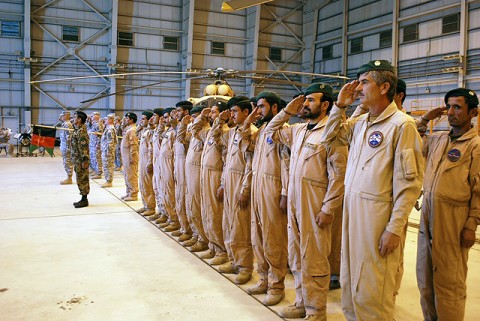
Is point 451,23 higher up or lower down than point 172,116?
higher up

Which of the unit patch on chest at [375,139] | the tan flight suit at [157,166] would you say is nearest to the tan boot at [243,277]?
the unit patch on chest at [375,139]

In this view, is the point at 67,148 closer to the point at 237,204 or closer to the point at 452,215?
the point at 237,204

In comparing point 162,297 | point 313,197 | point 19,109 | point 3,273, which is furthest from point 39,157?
point 313,197

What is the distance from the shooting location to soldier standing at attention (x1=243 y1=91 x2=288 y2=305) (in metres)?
3.34

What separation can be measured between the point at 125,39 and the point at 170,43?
2.08 m

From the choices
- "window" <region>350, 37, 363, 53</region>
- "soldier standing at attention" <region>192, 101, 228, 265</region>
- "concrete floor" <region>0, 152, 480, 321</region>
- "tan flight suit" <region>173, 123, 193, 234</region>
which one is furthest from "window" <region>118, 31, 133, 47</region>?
"soldier standing at attention" <region>192, 101, 228, 265</region>

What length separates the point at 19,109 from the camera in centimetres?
1814

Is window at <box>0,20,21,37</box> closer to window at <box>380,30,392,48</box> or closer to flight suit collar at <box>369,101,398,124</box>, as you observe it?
window at <box>380,30,392,48</box>

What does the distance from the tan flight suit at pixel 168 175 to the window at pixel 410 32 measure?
13125mm

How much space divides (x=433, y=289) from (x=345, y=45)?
17405mm

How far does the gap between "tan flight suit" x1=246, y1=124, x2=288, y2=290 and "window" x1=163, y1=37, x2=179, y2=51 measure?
17658 mm

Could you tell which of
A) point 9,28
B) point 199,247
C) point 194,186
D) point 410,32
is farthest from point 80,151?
point 9,28

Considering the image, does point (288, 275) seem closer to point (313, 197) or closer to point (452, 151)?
point (313, 197)

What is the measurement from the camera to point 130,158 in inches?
295
